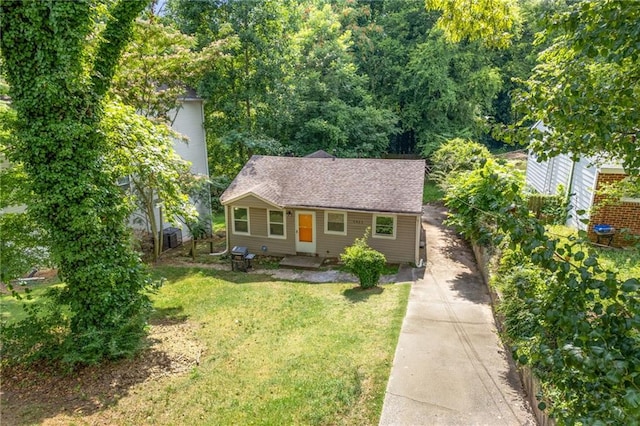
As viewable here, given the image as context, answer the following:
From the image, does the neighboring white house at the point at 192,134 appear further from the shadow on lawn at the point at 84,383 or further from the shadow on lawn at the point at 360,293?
the shadow on lawn at the point at 84,383

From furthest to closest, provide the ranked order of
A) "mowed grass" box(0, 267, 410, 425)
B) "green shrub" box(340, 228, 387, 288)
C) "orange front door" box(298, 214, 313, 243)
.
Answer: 1. "orange front door" box(298, 214, 313, 243)
2. "green shrub" box(340, 228, 387, 288)
3. "mowed grass" box(0, 267, 410, 425)

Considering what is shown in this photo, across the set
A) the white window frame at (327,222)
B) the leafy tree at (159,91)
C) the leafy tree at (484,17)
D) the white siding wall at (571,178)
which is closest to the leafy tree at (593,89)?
the leafy tree at (484,17)

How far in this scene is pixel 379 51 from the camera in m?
31.8

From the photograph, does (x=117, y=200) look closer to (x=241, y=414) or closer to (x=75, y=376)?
(x=75, y=376)

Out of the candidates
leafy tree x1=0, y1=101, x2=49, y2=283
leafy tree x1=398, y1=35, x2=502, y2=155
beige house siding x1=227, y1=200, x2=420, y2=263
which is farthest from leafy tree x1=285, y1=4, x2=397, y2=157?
leafy tree x1=0, y1=101, x2=49, y2=283

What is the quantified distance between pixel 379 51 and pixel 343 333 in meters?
27.6

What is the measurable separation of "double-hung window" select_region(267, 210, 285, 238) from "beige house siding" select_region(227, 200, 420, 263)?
174mm

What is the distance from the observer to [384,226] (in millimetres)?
15430

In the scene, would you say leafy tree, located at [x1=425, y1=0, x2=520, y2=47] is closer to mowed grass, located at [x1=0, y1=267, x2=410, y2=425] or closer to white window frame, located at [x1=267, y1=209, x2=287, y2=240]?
mowed grass, located at [x1=0, y1=267, x2=410, y2=425]

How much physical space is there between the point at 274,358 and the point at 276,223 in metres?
8.73

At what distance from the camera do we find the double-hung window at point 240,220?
1711cm

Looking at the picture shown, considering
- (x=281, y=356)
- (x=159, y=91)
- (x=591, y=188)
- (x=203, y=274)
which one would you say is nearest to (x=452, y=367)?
(x=281, y=356)

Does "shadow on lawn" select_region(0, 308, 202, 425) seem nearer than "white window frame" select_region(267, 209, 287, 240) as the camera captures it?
Yes

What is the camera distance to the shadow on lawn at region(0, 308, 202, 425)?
6430 millimetres
